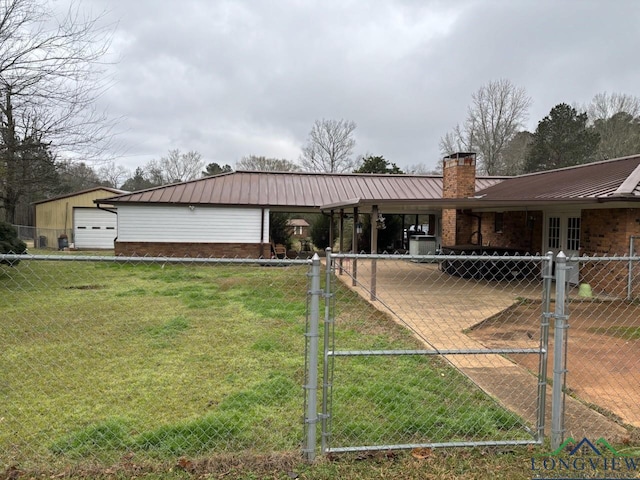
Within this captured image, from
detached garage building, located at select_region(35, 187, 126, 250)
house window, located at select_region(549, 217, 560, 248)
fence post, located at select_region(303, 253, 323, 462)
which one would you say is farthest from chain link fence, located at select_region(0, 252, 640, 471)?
detached garage building, located at select_region(35, 187, 126, 250)

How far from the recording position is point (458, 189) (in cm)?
1603

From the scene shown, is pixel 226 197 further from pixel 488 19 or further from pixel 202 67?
pixel 488 19

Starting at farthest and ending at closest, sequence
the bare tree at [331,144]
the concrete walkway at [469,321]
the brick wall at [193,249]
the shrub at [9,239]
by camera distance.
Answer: the bare tree at [331,144] → the brick wall at [193,249] → the shrub at [9,239] → the concrete walkway at [469,321]

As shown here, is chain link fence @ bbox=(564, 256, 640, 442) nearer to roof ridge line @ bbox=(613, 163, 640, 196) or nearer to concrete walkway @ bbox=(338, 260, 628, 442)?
concrete walkway @ bbox=(338, 260, 628, 442)

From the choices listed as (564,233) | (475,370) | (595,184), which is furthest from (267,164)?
(475,370)

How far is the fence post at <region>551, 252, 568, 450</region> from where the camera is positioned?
306 centimetres

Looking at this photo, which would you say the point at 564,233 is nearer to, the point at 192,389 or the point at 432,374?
the point at 432,374

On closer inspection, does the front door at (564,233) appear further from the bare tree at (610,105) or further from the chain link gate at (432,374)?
the bare tree at (610,105)

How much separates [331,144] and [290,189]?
80.9 ft

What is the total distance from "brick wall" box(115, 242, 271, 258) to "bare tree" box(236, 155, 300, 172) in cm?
2687

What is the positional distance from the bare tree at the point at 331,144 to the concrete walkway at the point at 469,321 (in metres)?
28.2

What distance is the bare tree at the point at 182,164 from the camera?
4941 cm

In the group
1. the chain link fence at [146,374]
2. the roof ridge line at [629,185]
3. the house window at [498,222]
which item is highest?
the roof ridge line at [629,185]

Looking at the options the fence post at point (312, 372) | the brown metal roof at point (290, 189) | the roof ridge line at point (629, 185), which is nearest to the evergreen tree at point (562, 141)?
the brown metal roof at point (290, 189)
